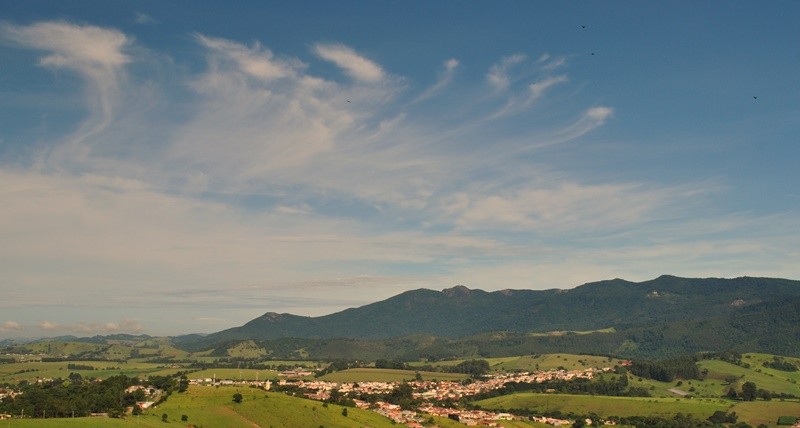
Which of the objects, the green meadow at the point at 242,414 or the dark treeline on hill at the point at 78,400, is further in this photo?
the dark treeline on hill at the point at 78,400

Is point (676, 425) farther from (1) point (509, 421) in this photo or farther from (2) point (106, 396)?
(2) point (106, 396)

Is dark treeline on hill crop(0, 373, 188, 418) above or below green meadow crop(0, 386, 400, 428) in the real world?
above

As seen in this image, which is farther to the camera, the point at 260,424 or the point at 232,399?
the point at 232,399

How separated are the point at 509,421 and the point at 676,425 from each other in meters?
43.9

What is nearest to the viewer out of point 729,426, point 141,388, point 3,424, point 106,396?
point 3,424

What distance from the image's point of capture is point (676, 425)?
178625mm

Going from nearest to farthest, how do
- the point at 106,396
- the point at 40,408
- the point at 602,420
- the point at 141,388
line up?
the point at 40,408 < the point at 106,396 < the point at 141,388 < the point at 602,420

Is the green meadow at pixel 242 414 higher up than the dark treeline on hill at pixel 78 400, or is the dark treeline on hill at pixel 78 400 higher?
the dark treeline on hill at pixel 78 400

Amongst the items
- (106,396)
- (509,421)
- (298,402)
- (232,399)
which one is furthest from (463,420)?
(106,396)

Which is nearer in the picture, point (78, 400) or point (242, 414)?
point (78, 400)

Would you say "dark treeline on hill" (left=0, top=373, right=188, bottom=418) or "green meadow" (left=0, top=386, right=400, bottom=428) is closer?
"green meadow" (left=0, top=386, right=400, bottom=428)

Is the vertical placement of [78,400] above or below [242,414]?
above

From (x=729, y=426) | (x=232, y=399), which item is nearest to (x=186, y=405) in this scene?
(x=232, y=399)

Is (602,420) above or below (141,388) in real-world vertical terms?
below
